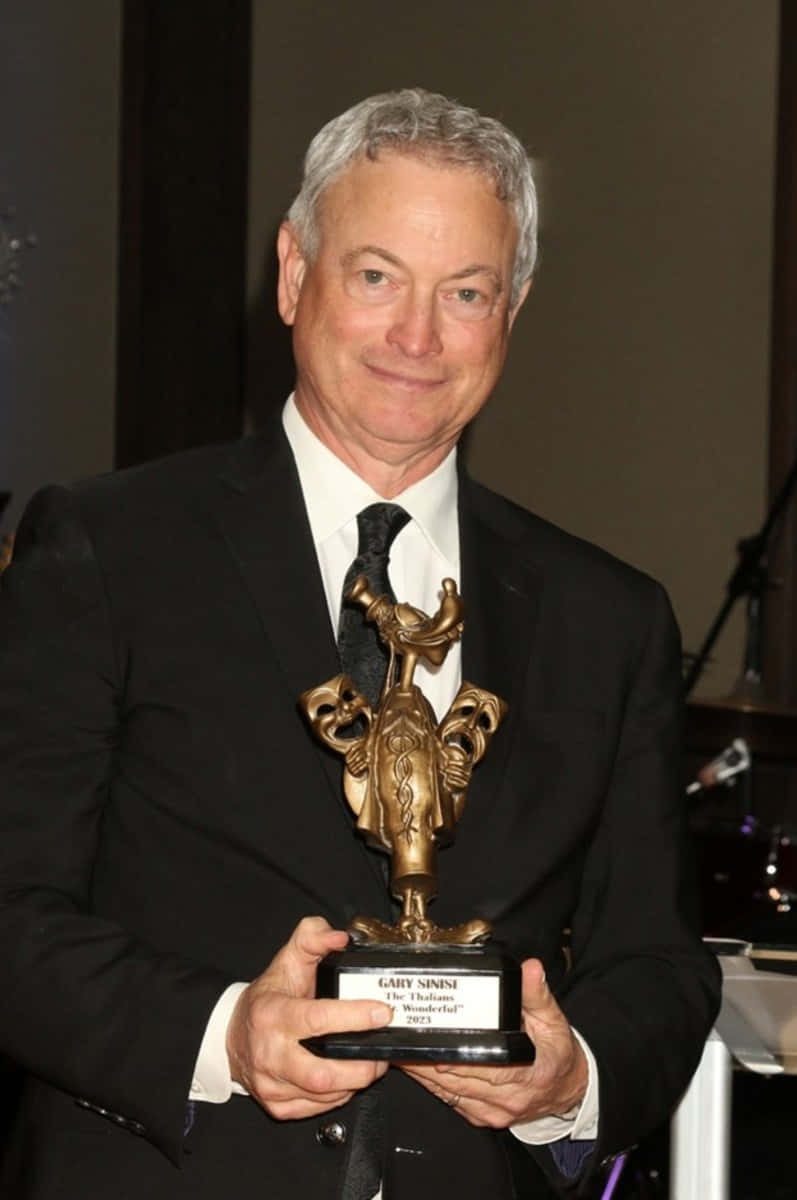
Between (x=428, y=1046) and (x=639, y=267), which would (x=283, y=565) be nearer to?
(x=428, y=1046)

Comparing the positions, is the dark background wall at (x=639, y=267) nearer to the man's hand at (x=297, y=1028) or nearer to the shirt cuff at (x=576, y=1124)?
the shirt cuff at (x=576, y=1124)

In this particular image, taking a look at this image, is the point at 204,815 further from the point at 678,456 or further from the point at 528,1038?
the point at 678,456

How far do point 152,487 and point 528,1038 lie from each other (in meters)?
0.76

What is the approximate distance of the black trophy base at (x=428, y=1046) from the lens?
71.4 inches

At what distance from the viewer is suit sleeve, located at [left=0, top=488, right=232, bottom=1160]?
198cm

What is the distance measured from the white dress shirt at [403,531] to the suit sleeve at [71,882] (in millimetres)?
266

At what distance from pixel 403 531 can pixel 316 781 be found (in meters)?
0.33

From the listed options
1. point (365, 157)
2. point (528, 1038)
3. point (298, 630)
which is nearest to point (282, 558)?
point (298, 630)

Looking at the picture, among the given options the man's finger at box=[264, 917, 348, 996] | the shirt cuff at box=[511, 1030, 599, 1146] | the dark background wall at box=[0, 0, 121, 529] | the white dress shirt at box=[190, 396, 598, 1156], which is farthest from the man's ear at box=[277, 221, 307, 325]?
the dark background wall at box=[0, 0, 121, 529]

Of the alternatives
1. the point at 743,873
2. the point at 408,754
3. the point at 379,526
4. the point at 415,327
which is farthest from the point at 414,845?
the point at 743,873

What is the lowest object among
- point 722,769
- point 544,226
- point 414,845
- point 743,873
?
point 743,873

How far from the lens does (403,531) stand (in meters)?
2.30

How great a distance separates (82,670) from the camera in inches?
82.6

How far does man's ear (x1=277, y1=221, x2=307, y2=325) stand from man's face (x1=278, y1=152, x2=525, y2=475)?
33 millimetres
